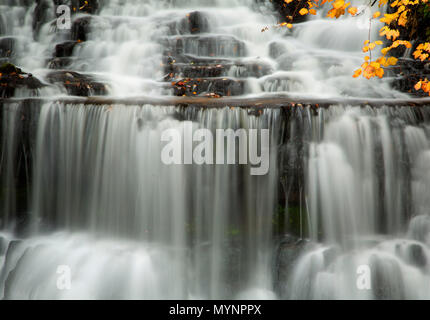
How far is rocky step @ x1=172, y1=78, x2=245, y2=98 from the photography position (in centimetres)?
598

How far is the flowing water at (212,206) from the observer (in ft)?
13.1

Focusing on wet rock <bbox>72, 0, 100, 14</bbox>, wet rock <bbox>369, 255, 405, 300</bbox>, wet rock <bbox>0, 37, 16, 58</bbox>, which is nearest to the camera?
wet rock <bbox>369, 255, 405, 300</bbox>

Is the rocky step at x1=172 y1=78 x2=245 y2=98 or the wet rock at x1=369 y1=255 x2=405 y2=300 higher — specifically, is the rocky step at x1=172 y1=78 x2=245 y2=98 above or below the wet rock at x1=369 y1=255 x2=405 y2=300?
above

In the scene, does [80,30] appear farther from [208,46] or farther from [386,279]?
[386,279]

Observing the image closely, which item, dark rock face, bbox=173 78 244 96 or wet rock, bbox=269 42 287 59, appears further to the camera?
wet rock, bbox=269 42 287 59

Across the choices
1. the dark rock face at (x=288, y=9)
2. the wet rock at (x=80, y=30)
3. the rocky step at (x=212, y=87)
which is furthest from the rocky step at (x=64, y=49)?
the dark rock face at (x=288, y=9)

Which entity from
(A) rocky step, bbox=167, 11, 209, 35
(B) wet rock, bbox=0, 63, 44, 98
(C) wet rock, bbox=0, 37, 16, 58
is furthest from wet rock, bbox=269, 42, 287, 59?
(C) wet rock, bbox=0, 37, 16, 58

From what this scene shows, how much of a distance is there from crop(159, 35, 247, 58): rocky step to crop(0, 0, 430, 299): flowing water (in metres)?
4.07

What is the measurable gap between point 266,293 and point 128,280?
71.7 inches

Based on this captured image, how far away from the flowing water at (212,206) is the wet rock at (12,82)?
1143 mm

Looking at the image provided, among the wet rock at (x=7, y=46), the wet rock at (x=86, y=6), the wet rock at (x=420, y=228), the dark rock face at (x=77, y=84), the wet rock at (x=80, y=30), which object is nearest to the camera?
the wet rock at (x=420, y=228)

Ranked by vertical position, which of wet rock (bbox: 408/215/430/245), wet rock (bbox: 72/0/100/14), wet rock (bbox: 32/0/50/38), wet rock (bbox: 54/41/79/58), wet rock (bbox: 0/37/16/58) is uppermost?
wet rock (bbox: 72/0/100/14)

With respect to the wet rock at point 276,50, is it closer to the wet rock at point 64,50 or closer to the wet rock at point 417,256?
the wet rock at point 64,50

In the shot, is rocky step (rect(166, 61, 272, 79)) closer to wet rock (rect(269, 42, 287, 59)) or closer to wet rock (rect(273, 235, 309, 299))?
wet rock (rect(269, 42, 287, 59))
